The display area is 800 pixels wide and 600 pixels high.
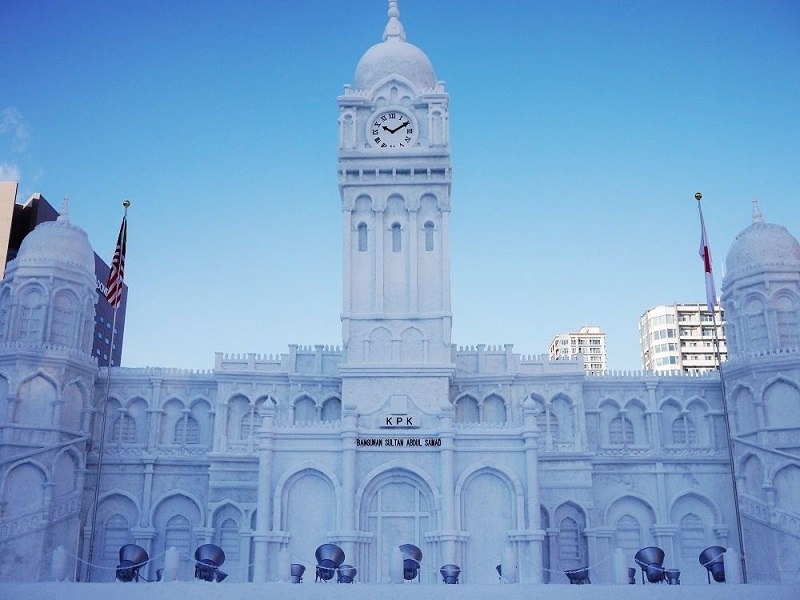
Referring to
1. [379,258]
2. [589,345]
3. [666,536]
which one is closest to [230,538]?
[379,258]

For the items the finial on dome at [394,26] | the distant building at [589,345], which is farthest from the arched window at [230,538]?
the distant building at [589,345]

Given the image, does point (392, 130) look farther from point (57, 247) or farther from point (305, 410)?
point (57, 247)

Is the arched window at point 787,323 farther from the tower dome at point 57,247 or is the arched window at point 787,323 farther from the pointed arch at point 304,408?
the tower dome at point 57,247

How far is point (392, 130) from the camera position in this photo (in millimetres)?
48156

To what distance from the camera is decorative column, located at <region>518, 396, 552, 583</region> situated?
37.8m

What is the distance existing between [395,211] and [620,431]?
20.4 meters

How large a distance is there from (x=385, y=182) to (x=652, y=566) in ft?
88.1

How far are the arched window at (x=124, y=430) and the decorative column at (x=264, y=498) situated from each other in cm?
1385

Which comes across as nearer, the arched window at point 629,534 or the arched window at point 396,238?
the arched window at point 629,534

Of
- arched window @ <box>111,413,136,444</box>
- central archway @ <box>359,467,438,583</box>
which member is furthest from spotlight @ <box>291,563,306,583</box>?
arched window @ <box>111,413,136,444</box>

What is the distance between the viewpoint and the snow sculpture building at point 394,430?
3928 cm

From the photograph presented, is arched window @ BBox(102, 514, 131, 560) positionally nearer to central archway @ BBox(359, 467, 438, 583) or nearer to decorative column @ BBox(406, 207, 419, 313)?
central archway @ BBox(359, 467, 438, 583)

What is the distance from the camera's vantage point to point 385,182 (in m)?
47.5

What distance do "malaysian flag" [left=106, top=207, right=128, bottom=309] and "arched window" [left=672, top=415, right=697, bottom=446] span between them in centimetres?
3515
